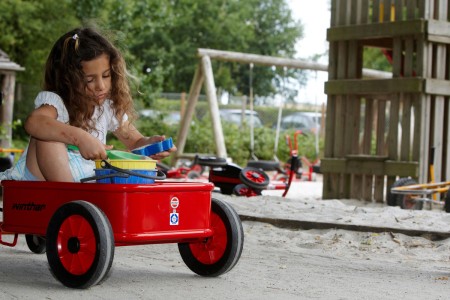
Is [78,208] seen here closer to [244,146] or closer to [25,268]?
[25,268]

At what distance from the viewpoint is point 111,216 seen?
14.2 feet

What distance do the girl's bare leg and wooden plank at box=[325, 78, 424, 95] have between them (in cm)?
608

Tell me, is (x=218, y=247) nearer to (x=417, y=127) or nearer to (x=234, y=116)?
(x=417, y=127)

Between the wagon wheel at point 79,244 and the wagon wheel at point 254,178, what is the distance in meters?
5.80

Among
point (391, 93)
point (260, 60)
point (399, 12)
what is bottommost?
point (391, 93)

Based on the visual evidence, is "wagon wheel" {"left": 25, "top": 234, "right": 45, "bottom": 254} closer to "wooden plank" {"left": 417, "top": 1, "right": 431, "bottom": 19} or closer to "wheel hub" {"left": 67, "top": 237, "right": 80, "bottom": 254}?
"wheel hub" {"left": 67, "top": 237, "right": 80, "bottom": 254}

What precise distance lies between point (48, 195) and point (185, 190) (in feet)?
2.26

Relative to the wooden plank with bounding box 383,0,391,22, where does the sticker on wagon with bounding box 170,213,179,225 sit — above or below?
below

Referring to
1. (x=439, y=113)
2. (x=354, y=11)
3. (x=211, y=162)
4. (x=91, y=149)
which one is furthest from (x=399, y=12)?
(x=91, y=149)

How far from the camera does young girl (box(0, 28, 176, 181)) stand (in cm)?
471

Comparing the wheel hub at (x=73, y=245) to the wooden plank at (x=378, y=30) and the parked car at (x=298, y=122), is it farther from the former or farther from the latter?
the parked car at (x=298, y=122)

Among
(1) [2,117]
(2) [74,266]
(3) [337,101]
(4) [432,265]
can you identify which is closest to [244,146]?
(1) [2,117]

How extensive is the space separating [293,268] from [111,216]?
4.65 ft

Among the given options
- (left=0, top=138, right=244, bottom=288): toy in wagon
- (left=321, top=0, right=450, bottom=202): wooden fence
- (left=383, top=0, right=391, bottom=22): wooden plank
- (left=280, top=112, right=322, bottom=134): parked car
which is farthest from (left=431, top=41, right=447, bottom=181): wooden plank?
(left=280, top=112, right=322, bottom=134): parked car
